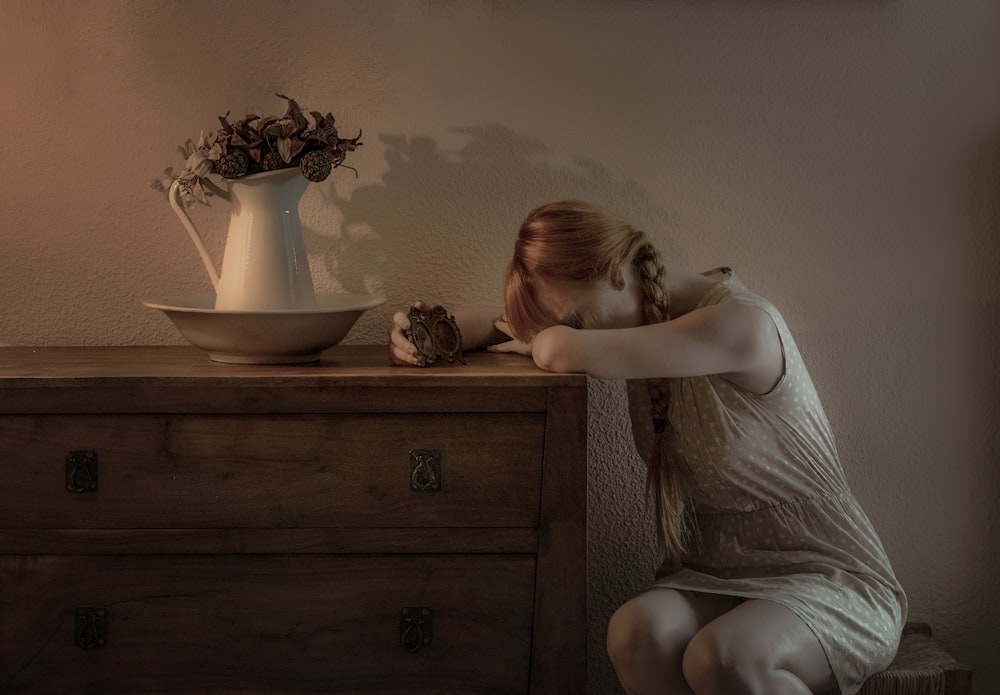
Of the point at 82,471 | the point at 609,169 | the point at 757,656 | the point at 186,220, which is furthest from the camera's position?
the point at 609,169

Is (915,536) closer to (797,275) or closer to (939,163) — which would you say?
(797,275)

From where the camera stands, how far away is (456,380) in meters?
1.55

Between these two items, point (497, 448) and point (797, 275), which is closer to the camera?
point (497, 448)

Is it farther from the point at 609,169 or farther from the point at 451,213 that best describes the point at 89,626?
the point at 609,169

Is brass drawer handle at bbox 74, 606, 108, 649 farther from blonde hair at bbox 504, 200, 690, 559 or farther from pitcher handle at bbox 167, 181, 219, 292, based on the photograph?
blonde hair at bbox 504, 200, 690, 559

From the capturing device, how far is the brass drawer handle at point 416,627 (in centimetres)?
158

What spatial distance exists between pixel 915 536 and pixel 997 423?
291 millimetres

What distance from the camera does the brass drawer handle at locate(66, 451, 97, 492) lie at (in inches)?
60.9

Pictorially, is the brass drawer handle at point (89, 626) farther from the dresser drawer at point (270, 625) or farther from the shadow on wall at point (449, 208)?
the shadow on wall at point (449, 208)

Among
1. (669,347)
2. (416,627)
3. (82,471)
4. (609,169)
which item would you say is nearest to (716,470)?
(669,347)

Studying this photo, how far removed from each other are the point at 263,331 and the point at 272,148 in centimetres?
31

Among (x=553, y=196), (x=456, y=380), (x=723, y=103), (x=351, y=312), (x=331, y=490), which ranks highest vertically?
(x=723, y=103)

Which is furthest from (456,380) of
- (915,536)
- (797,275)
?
(915,536)

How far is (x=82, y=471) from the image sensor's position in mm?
1550
